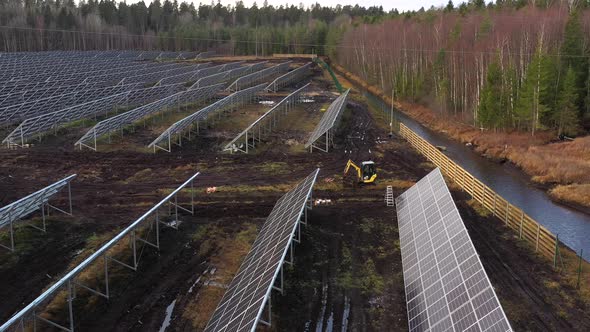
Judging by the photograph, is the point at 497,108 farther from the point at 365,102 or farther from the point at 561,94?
the point at 365,102

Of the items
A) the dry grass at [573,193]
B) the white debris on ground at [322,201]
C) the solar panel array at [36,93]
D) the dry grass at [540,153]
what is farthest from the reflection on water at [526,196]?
the solar panel array at [36,93]

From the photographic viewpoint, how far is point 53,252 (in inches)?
822

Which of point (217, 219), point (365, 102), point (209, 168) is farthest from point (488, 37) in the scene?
point (217, 219)

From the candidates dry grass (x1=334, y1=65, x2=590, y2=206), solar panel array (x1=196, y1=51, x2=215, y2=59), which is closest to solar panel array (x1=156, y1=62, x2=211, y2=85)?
dry grass (x1=334, y1=65, x2=590, y2=206)

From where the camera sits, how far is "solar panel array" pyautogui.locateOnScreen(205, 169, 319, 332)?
13.7 metres

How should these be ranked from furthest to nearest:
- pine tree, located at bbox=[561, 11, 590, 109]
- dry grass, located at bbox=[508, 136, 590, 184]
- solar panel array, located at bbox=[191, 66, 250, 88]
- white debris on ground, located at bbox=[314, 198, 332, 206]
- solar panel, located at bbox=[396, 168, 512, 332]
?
solar panel array, located at bbox=[191, 66, 250, 88]
pine tree, located at bbox=[561, 11, 590, 109]
dry grass, located at bbox=[508, 136, 590, 184]
white debris on ground, located at bbox=[314, 198, 332, 206]
solar panel, located at bbox=[396, 168, 512, 332]

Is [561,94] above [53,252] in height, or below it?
above

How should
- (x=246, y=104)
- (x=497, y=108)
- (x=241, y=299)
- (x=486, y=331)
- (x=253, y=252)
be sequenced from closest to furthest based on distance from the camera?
(x=486, y=331), (x=241, y=299), (x=253, y=252), (x=497, y=108), (x=246, y=104)

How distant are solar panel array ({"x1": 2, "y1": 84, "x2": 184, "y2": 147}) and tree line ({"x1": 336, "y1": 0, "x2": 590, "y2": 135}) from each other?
3545 centimetres

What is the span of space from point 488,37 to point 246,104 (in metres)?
30.3

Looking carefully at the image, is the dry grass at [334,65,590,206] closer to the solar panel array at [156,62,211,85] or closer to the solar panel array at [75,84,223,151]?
the solar panel array at [75,84,223,151]

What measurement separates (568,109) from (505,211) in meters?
26.4

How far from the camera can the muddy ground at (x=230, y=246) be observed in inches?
664

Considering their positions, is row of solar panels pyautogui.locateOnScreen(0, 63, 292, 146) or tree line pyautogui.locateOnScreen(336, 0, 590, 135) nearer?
row of solar panels pyautogui.locateOnScreen(0, 63, 292, 146)
